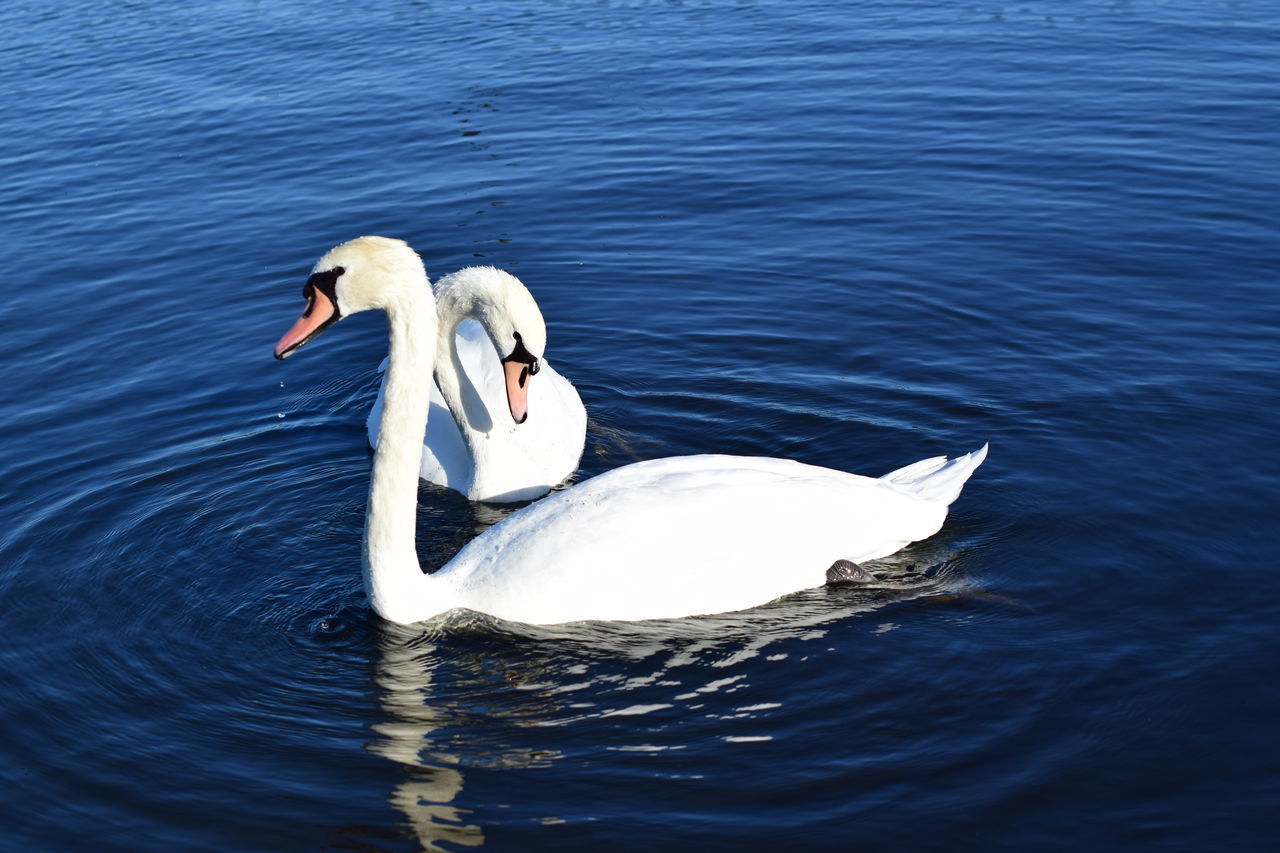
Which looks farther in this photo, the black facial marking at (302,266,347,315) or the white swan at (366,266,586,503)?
the white swan at (366,266,586,503)

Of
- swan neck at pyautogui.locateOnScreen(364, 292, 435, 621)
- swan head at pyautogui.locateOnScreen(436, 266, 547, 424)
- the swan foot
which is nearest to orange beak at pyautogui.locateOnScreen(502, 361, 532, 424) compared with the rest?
swan head at pyautogui.locateOnScreen(436, 266, 547, 424)

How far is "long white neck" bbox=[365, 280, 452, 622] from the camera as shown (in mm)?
7730

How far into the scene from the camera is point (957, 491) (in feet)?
28.1

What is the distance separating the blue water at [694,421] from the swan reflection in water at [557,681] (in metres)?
0.03

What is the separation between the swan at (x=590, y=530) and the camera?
757cm

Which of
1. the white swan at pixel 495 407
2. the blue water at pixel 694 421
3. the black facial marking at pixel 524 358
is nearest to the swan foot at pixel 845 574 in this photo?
the blue water at pixel 694 421

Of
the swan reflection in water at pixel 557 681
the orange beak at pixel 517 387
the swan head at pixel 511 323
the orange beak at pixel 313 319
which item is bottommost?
the swan reflection in water at pixel 557 681

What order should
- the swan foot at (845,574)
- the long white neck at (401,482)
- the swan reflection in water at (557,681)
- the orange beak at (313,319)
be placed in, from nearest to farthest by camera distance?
the swan reflection in water at (557,681)
the orange beak at (313,319)
the long white neck at (401,482)
the swan foot at (845,574)

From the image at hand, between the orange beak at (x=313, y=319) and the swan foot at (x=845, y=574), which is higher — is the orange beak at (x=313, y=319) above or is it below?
above

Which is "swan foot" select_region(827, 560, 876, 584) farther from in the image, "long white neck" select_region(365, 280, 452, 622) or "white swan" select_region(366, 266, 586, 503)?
"white swan" select_region(366, 266, 586, 503)

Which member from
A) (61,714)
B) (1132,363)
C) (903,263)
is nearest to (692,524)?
(61,714)

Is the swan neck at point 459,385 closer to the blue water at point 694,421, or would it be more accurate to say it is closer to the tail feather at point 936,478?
the blue water at point 694,421

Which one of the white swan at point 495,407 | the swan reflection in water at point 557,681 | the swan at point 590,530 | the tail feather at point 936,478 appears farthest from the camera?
the white swan at point 495,407

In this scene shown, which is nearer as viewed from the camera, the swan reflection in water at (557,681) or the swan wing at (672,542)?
the swan reflection in water at (557,681)
